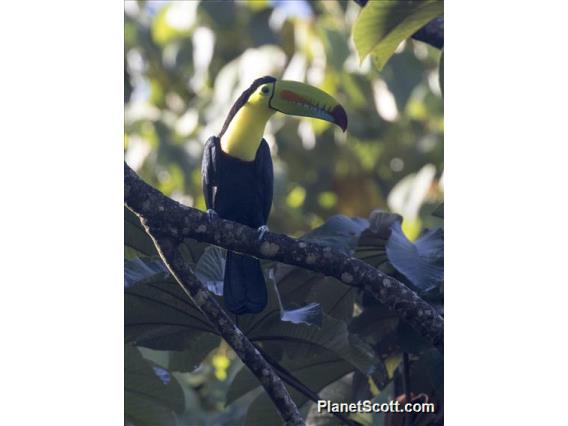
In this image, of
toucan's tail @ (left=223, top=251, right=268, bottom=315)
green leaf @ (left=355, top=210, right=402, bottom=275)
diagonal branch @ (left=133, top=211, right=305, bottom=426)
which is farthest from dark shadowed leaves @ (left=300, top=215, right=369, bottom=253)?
diagonal branch @ (left=133, top=211, right=305, bottom=426)

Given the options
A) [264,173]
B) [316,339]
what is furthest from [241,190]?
[316,339]

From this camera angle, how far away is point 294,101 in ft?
6.25

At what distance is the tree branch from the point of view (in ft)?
5.66

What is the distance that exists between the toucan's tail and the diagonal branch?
0.16ft

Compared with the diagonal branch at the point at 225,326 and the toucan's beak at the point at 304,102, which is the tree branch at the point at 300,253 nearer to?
the diagonal branch at the point at 225,326

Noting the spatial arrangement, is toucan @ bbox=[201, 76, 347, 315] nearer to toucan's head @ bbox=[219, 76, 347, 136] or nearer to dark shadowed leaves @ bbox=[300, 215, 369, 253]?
toucan's head @ bbox=[219, 76, 347, 136]

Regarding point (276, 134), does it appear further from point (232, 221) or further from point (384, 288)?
point (384, 288)

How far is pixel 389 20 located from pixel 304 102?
9.5 inches

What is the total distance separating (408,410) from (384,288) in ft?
0.76

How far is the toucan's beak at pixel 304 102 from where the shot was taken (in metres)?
1.90

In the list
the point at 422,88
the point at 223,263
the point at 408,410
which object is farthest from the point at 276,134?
the point at 408,410

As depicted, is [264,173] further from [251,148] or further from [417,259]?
[417,259]

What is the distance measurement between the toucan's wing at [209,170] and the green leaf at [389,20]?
35 cm
